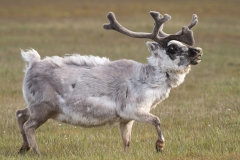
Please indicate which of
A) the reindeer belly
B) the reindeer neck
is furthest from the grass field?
the reindeer neck

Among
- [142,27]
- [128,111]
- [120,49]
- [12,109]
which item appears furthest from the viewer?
[142,27]

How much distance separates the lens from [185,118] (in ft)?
39.2

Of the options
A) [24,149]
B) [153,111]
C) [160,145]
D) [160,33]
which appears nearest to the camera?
[160,145]

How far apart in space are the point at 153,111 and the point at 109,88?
3.96m

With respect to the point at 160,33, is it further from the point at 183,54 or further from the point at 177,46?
the point at 183,54

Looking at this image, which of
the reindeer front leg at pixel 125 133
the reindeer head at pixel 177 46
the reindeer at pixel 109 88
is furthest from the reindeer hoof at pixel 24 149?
the reindeer head at pixel 177 46

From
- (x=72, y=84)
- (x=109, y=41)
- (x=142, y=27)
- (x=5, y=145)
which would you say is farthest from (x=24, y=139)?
(x=142, y=27)

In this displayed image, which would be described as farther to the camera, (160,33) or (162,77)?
(160,33)

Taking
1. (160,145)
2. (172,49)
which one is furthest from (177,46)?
(160,145)

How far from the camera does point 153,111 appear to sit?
12969 millimetres

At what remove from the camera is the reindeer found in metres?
9.05

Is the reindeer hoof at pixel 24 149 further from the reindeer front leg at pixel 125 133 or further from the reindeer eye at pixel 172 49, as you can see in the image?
the reindeer eye at pixel 172 49

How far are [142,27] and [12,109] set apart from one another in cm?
2389

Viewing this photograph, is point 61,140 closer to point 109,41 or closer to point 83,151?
point 83,151
